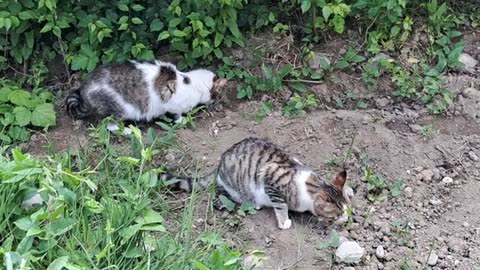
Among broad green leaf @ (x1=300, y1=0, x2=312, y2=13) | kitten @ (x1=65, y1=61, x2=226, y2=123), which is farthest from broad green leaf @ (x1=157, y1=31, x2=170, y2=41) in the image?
broad green leaf @ (x1=300, y1=0, x2=312, y2=13)

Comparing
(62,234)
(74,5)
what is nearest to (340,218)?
(62,234)

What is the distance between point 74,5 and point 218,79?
1.19 meters

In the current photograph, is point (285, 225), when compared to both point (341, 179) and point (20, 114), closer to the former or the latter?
point (341, 179)

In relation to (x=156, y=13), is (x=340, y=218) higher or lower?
lower

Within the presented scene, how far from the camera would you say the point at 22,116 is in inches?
192

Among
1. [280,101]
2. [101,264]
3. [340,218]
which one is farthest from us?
[280,101]

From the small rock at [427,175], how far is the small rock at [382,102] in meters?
0.71

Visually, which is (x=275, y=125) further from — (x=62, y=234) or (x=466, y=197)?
(x=62, y=234)

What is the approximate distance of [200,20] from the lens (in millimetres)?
4922

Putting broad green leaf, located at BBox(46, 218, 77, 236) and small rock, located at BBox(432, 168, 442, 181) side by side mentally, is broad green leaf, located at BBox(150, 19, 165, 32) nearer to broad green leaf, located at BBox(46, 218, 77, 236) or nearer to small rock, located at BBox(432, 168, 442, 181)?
broad green leaf, located at BBox(46, 218, 77, 236)

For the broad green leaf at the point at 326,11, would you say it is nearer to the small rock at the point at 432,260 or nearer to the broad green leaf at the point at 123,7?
the broad green leaf at the point at 123,7

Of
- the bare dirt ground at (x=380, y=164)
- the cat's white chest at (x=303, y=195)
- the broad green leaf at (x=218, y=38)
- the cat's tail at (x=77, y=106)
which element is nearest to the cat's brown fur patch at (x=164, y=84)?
the bare dirt ground at (x=380, y=164)

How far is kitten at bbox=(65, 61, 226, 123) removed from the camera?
4.93 meters

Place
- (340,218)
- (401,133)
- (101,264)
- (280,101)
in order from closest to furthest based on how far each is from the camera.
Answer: (101,264)
(340,218)
(401,133)
(280,101)
